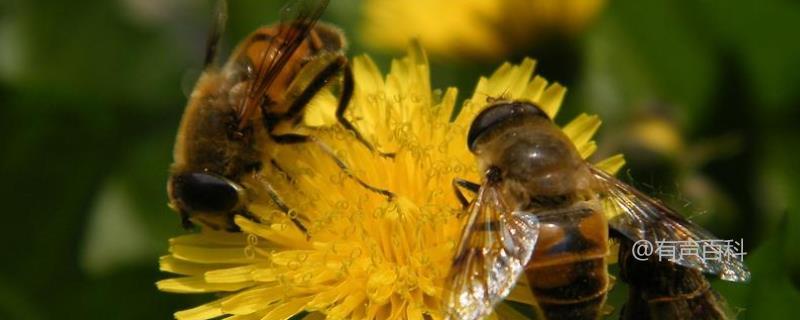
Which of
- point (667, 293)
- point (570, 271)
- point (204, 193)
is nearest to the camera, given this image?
point (570, 271)

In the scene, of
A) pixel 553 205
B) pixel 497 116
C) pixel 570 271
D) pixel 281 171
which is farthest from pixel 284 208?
pixel 570 271

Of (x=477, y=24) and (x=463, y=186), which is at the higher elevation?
(x=477, y=24)

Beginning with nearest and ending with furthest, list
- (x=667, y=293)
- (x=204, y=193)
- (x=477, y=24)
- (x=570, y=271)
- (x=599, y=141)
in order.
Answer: (x=570, y=271) < (x=667, y=293) < (x=204, y=193) < (x=599, y=141) < (x=477, y=24)

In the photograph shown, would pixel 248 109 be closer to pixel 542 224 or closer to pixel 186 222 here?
pixel 186 222

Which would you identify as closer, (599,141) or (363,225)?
(363,225)

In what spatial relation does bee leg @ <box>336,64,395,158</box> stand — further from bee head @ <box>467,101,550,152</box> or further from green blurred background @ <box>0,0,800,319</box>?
green blurred background @ <box>0,0,800,319</box>

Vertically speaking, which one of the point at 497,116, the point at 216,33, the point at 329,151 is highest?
the point at 216,33

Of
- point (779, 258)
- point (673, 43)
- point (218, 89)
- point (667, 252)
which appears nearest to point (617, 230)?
point (667, 252)

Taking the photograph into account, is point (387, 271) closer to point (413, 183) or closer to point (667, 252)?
point (413, 183)
